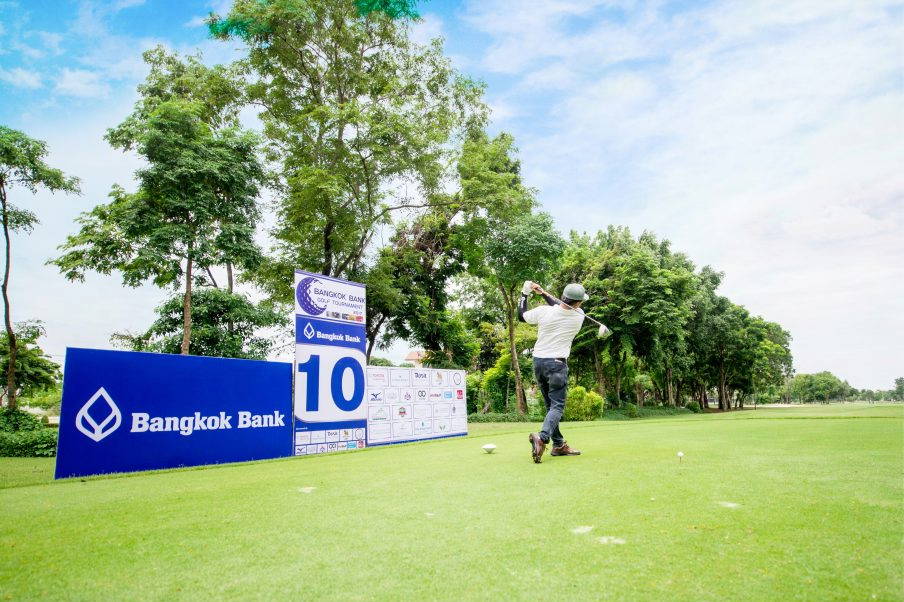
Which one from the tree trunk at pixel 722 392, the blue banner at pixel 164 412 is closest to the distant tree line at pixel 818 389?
the tree trunk at pixel 722 392

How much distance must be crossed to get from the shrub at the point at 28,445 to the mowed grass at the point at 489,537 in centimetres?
1055

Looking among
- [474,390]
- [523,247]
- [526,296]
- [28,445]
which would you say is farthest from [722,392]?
[28,445]

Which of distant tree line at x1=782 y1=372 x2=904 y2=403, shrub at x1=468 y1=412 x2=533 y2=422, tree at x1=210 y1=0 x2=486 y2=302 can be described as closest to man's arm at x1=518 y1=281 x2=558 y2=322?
tree at x1=210 y1=0 x2=486 y2=302

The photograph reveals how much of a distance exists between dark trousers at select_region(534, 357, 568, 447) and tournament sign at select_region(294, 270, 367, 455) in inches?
201

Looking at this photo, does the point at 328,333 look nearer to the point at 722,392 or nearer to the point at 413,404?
the point at 413,404

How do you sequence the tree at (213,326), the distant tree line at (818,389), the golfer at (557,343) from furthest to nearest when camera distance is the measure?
the distant tree line at (818,389), the tree at (213,326), the golfer at (557,343)

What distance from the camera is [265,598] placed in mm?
1825

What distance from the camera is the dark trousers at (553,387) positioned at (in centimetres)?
548

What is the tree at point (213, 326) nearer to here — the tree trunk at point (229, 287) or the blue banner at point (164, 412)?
the tree trunk at point (229, 287)

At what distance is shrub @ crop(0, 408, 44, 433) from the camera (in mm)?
14877

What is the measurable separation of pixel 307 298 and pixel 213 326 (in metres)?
12.2

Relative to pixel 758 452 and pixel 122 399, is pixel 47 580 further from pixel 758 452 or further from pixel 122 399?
pixel 758 452

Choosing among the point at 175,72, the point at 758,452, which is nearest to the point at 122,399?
the point at 758,452

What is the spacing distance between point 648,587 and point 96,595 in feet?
7.13
